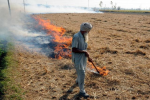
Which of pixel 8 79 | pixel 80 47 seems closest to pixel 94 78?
pixel 80 47

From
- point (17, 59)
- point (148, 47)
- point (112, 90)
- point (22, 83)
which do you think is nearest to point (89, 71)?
point (112, 90)

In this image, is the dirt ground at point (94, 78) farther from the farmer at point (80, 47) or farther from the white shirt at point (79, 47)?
the white shirt at point (79, 47)

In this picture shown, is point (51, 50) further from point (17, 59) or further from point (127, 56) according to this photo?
point (127, 56)

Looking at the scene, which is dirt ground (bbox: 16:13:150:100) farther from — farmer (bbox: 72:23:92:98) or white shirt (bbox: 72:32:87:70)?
white shirt (bbox: 72:32:87:70)

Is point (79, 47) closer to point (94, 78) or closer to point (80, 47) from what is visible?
point (80, 47)

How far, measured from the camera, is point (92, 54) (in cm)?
742

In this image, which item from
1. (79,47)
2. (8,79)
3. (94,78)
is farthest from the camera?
(94,78)

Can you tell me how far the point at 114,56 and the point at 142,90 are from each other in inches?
117

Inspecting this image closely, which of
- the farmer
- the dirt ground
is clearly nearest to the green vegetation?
the dirt ground

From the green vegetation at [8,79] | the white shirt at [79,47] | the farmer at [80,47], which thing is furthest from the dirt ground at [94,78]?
the white shirt at [79,47]

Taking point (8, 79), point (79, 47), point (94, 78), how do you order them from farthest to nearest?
1. point (94, 78)
2. point (8, 79)
3. point (79, 47)

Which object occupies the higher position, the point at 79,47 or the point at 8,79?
the point at 79,47

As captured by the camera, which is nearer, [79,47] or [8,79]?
[79,47]

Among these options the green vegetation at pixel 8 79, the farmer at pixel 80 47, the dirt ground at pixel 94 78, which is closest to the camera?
the farmer at pixel 80 47
